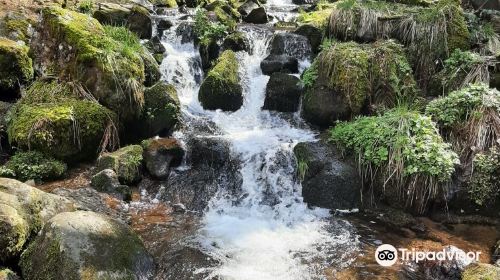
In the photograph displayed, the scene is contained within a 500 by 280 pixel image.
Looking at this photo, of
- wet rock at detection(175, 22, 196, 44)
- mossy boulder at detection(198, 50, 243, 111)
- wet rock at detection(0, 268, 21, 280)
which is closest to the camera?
wet rock at detection(0, 268, 21, 280)

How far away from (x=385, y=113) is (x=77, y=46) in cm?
591

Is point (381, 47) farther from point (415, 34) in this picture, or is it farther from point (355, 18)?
point (355, 18)

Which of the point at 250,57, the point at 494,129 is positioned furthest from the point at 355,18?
the point at 494,129

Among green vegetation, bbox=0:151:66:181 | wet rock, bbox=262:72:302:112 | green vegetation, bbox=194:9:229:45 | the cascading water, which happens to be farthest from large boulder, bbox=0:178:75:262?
green vegetation, bbox=194:9:229:45

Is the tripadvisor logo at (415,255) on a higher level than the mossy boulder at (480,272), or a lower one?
lower

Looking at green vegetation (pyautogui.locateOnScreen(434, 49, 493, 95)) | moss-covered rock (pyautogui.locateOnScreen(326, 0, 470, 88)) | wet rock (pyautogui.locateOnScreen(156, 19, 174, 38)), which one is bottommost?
green vegetation (pyautogui.locateOnScreen(434, 49, 493, 95))

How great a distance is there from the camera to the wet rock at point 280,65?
10.5m

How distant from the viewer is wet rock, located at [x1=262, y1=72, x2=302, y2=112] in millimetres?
9492

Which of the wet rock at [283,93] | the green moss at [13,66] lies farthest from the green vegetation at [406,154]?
the green moss at [13,66]

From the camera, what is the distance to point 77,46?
8023 millimetres

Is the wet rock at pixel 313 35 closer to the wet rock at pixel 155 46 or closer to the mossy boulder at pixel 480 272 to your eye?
the wet rock at pixel 155 46

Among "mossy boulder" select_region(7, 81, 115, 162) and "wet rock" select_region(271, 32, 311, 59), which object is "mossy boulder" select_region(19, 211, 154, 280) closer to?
"mossy boulder" select_region(7, 81, 115, 162)

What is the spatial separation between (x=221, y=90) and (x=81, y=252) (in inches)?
232

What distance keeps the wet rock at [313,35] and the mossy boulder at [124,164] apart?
18.8 feet
